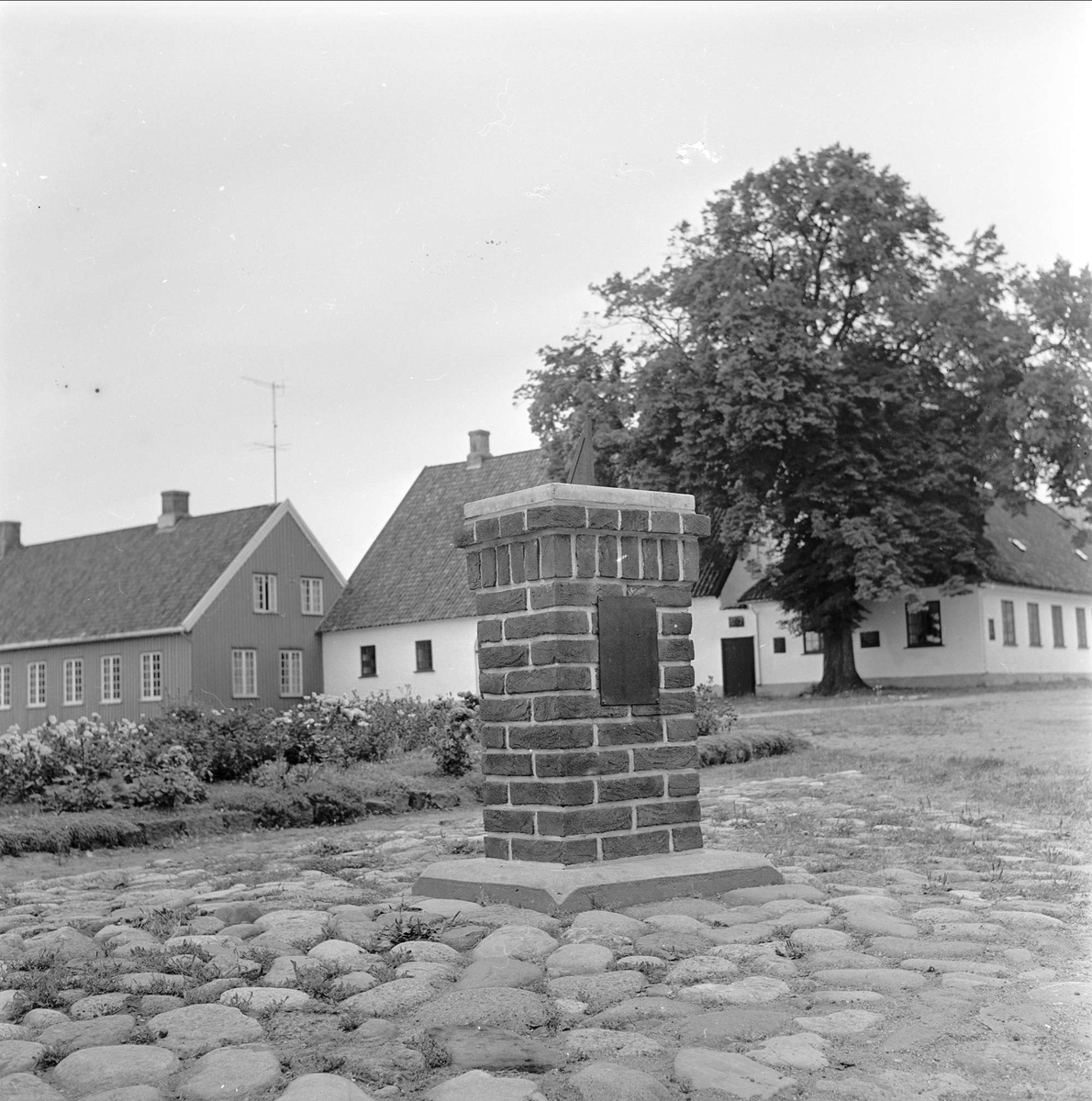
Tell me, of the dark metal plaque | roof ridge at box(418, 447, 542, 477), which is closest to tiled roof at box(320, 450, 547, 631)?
roof ridge at box(418, 447, 542, 477)

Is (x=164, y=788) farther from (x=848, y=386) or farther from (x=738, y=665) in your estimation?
(x=738, y=665)

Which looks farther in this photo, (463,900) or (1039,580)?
(1039,580)

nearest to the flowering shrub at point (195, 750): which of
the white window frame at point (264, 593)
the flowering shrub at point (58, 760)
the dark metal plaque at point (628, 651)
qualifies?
the flowering shrub at point (58, 760)

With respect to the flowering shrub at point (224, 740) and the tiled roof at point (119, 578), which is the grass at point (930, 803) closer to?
the flowering shrub at point (224, 740)

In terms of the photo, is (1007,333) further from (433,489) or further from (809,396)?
(433,489)

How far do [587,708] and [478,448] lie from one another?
38.9m

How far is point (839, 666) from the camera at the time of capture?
3662 centimetres

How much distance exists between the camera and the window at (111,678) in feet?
138

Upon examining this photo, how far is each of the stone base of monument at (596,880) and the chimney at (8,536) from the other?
166ft

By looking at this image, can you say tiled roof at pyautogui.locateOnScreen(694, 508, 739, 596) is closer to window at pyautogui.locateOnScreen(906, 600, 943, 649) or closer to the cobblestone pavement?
window at pyautogui.locateOnScreen(906, 600, 943, 649)

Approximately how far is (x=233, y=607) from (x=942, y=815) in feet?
111

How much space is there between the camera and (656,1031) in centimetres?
412

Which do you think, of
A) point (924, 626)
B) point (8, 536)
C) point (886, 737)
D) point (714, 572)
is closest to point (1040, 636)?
point (924, 626)

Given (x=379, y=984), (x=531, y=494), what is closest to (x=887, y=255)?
(x=531, y=494)
